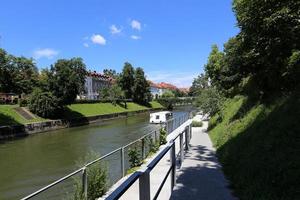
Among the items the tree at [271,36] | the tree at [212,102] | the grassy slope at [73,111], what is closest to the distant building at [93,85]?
the grassy slope at [73,111]

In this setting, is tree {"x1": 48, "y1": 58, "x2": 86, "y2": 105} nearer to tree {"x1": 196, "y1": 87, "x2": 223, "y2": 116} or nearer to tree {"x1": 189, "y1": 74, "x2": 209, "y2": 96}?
tree {"x1": 189, "y1": 74, "x2": 209, "y2": 96}

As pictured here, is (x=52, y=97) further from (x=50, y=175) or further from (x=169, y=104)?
(x=169, y=104)

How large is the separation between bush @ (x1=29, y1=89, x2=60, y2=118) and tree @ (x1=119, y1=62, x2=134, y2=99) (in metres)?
48.2

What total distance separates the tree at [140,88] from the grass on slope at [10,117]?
52547 mm

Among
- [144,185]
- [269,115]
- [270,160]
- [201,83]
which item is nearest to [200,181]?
[270,160]

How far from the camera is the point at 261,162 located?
23.8ft

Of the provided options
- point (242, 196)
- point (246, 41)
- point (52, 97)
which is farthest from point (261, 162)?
point (52, 97)

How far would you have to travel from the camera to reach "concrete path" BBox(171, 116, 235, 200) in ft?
21.8

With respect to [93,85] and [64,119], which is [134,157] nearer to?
[64,119]

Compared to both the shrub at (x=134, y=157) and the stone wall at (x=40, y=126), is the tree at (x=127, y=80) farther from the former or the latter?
the shrub at (x=134, y=157)

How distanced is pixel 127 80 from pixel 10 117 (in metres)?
57.9

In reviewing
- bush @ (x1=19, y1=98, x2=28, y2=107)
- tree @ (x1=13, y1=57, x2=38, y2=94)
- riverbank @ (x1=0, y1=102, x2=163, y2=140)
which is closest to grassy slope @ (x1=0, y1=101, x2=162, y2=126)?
riverbank @ (x1=0, y1=102, x2=163, y2=140)

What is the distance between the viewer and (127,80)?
97000mm

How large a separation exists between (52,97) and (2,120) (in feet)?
37.0
